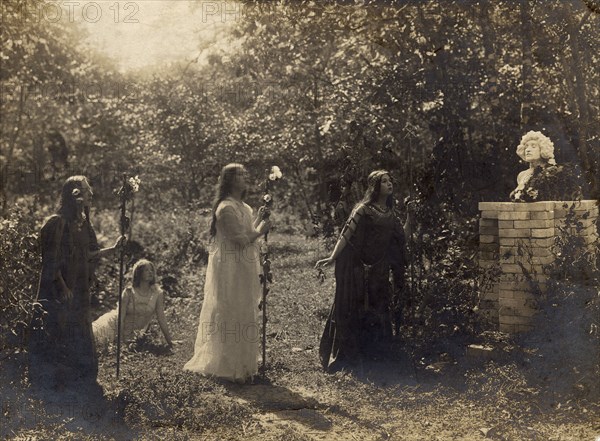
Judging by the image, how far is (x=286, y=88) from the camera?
20.1 ft

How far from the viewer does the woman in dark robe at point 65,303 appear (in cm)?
535

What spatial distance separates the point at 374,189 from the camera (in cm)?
587

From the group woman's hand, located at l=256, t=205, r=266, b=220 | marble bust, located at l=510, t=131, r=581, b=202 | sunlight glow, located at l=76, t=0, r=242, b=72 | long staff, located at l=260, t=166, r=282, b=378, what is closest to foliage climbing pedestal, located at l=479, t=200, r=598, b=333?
marble bust, located at l=510, t=131, r=581, b=202

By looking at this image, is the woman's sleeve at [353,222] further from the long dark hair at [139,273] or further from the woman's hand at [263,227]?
the long dark hair at [139,273]

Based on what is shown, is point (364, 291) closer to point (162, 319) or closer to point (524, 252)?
point (524, 252)

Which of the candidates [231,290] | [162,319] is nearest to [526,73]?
[231,290]

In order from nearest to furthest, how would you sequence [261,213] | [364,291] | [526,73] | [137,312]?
[261,213], [137,312], [364,291], [526,73]

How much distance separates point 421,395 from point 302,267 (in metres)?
1.68

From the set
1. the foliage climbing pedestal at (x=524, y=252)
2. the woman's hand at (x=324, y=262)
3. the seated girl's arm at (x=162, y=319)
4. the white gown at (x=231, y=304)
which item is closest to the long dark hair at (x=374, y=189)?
the woman's hand at (x=324, y=262)

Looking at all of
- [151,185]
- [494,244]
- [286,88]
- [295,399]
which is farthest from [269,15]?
[295,399]

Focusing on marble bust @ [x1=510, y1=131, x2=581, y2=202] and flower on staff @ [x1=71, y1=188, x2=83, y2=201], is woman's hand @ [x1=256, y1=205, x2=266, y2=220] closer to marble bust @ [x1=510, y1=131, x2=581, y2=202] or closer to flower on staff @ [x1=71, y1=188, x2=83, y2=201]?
flower on staff @ [x1=71, y1=188, x2=83, y2=201]

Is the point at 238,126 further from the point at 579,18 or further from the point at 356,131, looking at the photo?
the point at 579,18

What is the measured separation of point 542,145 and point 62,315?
13.7ft

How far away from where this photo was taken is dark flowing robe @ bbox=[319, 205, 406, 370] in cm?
587
